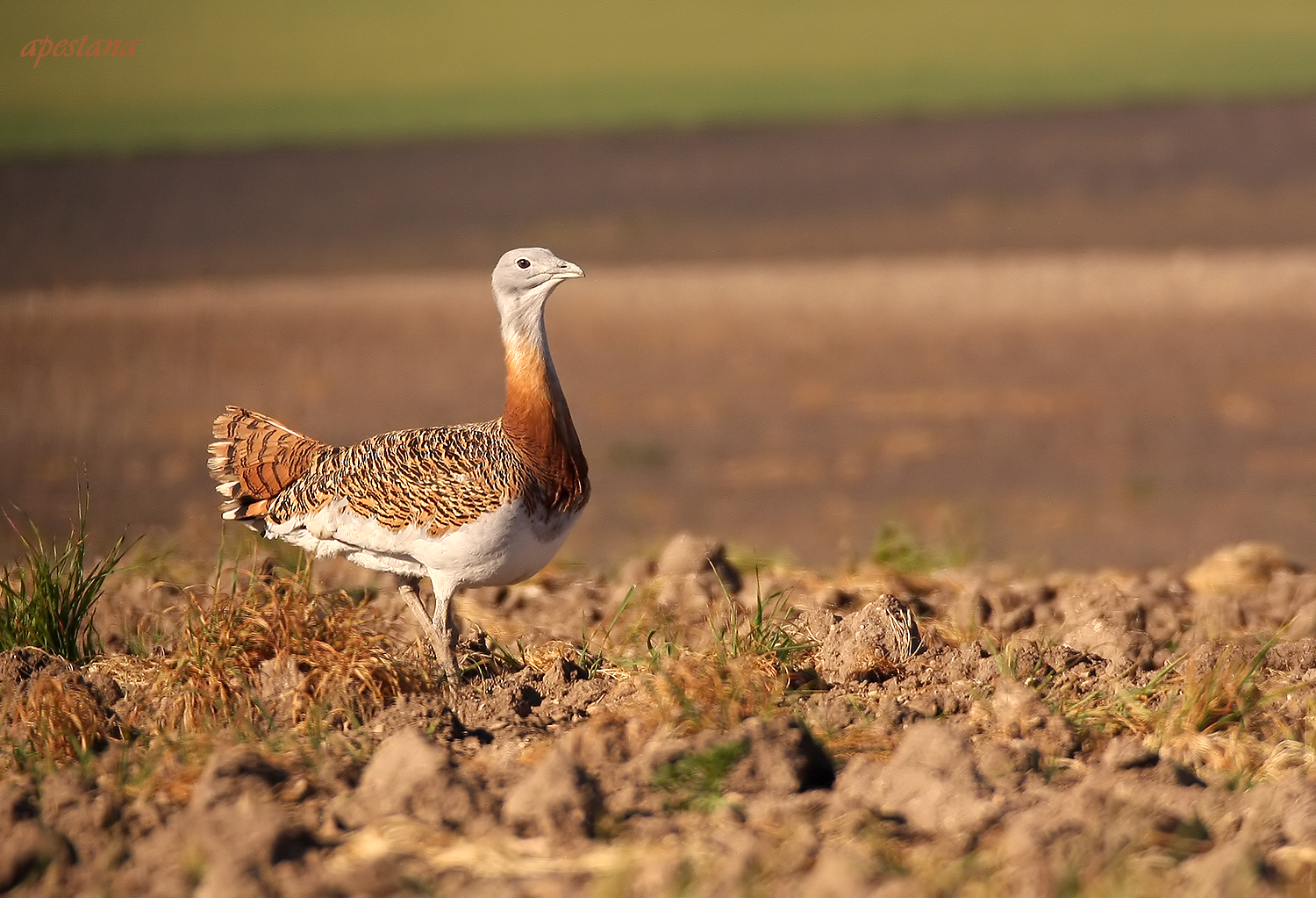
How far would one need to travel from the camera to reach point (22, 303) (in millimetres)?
14617

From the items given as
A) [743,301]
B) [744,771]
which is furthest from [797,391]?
[744,771]

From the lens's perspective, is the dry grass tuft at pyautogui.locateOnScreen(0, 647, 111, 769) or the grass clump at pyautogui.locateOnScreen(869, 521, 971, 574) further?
the grass clump at pyautogui.locateOnScreen(869, 521, 971, 574)

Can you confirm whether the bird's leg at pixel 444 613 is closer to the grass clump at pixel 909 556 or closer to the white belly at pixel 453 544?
the white belly at pixel 453 544

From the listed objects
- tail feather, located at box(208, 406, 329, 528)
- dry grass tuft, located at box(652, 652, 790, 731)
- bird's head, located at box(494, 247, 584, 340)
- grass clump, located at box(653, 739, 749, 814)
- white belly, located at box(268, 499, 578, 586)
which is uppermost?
bird's head, located at box(494, 247, 584, 340)

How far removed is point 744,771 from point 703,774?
0.09 meters

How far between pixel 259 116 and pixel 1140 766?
26614 mm

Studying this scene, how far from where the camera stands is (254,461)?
5.48m

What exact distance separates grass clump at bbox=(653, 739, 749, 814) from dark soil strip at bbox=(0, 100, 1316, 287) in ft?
43.4

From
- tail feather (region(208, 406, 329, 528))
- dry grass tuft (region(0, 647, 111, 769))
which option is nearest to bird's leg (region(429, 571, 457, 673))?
tail feather (region(208, 406, 329, 528))

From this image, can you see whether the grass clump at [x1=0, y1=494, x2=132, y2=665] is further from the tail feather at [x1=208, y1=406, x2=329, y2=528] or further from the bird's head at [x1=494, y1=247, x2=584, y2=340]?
the bird's head at [x1=494, y1=247, x2=584, y2=340]

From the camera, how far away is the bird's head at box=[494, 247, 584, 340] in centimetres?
514

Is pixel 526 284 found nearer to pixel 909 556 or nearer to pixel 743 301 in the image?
pixel 909 556

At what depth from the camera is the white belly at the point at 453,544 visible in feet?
15.9

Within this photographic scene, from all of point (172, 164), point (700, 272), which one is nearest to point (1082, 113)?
point (700, 272)
